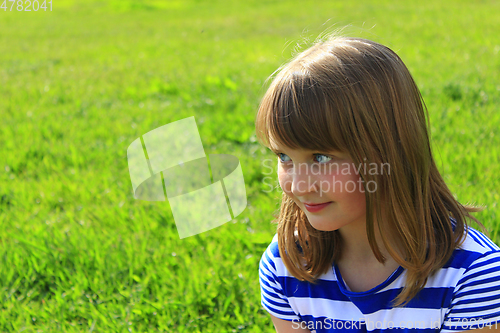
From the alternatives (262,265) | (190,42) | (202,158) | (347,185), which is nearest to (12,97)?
(202,158)

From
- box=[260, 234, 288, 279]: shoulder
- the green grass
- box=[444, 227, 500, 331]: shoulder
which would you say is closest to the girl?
box=[444, 227, 500, 331]: shoulder

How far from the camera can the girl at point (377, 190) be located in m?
1.24

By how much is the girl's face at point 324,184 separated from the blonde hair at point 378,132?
0.03m

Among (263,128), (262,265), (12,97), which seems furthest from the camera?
(12,97)

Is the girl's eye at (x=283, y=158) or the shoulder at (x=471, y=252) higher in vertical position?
the girl's eye at (x=283, y=158)

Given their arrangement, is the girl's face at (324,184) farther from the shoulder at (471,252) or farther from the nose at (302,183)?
the shoulder at (471,252)

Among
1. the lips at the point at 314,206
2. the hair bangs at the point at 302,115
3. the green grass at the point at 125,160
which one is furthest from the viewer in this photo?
the green grass at the point at 125,160

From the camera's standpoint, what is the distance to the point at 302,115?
4.05 ft

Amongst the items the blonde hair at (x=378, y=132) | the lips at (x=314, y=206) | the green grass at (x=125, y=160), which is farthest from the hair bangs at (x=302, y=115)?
the green grass at (x=125, y=160)

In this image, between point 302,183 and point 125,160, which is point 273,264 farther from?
point 125,160

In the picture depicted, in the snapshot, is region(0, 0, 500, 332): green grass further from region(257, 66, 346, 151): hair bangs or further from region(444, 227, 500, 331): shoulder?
region(444, 227, 500, 331): shoulder

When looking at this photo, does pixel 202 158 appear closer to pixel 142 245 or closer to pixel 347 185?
Result: pixel 142 245

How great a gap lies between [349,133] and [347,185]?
0.15 metres

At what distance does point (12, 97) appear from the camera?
18.2ft
